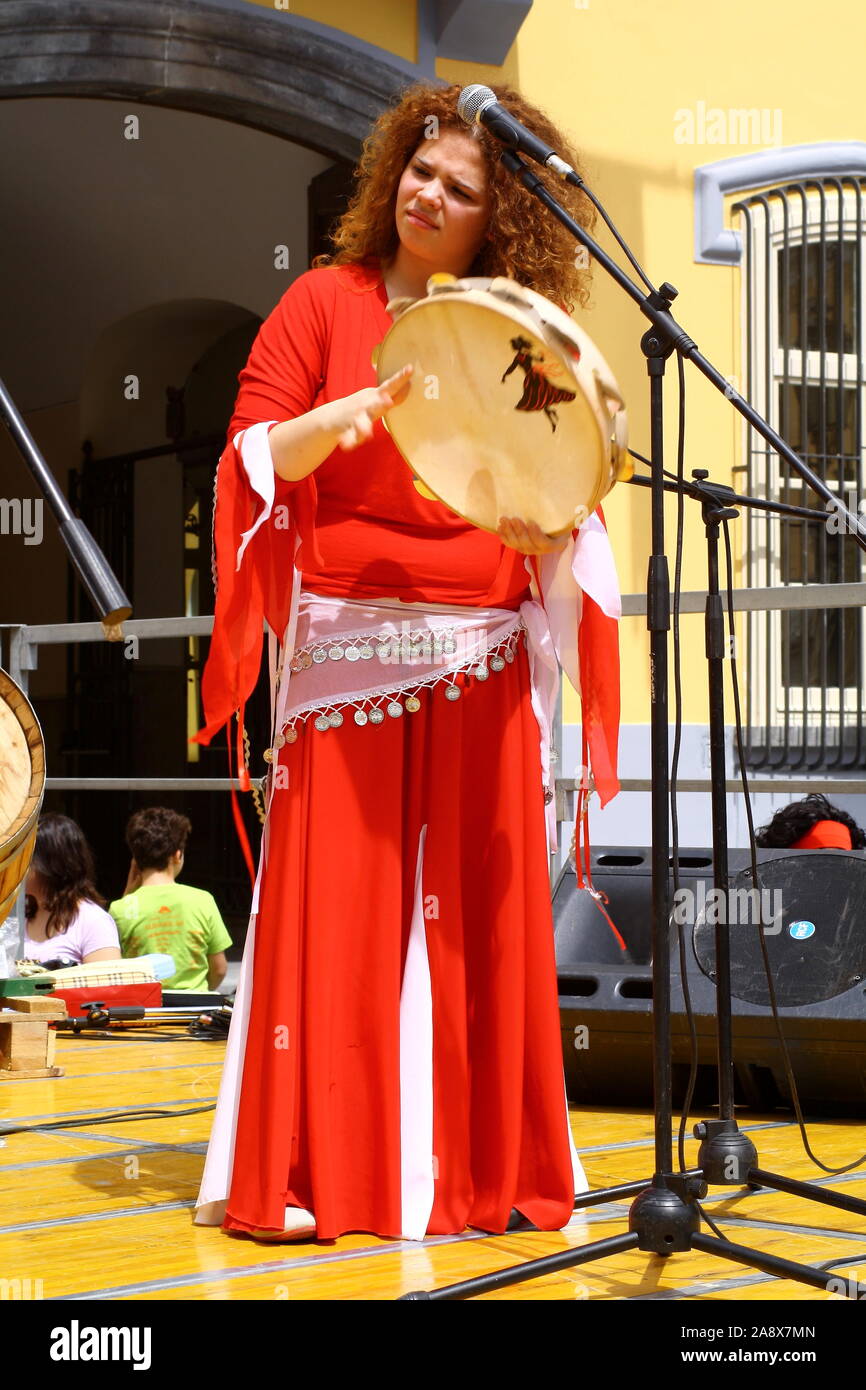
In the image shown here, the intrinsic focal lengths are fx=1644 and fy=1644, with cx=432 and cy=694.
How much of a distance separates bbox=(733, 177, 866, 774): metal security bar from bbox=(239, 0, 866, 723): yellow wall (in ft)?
0.57

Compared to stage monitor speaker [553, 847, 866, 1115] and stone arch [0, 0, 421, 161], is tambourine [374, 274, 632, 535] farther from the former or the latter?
stone arch [0, 0, 421, 161]

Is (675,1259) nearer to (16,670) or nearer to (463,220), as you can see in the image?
(463,220)

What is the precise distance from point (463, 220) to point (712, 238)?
14.9 ft

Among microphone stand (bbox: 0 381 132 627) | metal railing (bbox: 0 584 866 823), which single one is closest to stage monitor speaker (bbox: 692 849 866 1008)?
metal railing (bbox: 0 584 866 823)

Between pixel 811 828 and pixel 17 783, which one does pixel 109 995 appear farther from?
pixel 811 828

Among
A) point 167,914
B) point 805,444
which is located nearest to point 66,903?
point 167,914

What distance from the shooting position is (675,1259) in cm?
219

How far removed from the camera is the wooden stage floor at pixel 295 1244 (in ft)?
6.73

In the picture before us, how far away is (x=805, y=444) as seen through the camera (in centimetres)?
715

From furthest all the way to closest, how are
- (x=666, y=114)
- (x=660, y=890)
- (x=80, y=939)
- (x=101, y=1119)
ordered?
1. (x=666, y=114)
2. (x=80, y=939)
3. (x=101, y=1119)
4. (x=660, y=890)

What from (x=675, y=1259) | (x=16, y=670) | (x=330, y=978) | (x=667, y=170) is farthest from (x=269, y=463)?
(x=667, y=170)

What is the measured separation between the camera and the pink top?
5207 millimetres

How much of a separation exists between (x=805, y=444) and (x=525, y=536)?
519cm

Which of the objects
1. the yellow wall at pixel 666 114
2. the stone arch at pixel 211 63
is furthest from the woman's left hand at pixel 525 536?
the stone arch at pixel 211 63
